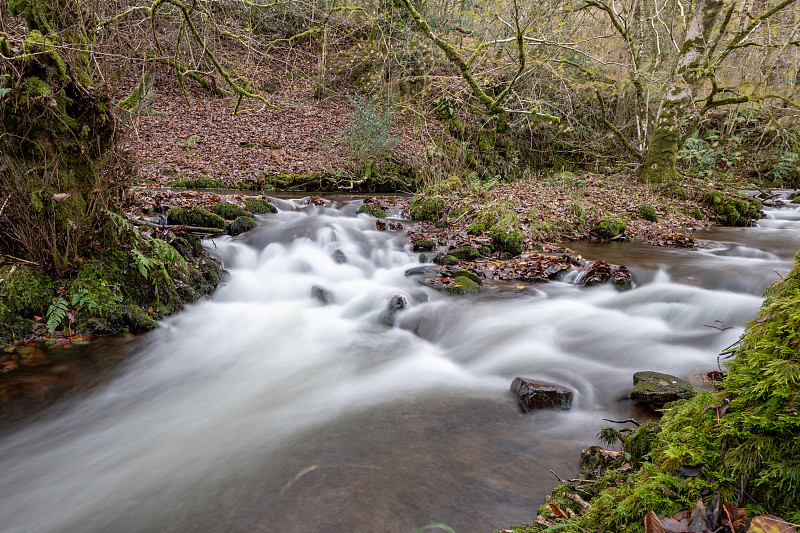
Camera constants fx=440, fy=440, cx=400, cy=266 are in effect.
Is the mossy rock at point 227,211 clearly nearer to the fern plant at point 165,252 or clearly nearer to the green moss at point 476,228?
the fern plant at point 165,252

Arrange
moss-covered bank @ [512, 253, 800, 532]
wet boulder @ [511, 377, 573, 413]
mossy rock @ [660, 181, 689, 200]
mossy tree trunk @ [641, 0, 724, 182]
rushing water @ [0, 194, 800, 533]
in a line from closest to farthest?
moss-covered bank @ [512, 253, 800, 532] → rushing water @ [0, 194, 800, 533] → wet boulder @ [511, 377, 573, 413] → mossy tree trunk @ [641, 0, 724, 182] → mossy rock @ [660, 181, 689, 200]

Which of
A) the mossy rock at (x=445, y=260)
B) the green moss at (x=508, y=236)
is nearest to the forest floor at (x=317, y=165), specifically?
the green moss at (x=508, y=236)

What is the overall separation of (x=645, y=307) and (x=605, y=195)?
6862 mm

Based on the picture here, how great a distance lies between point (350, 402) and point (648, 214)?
9512 millimetres

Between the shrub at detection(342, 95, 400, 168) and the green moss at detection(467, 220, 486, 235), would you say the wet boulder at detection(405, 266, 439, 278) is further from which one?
the shrub at detection(342, 95, 400, 168)

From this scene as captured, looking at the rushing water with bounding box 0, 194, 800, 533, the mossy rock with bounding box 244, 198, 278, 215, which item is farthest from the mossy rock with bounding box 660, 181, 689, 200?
the mossy rock with bounding box 244, 198, 278, 215

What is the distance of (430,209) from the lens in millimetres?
10492

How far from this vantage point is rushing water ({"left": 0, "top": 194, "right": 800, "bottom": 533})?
8.45ft

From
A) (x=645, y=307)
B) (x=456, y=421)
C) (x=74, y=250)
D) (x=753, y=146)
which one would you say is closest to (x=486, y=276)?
(x=645, y=307)

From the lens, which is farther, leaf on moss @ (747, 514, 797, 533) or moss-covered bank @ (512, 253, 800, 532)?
moss-covered bank @ (512, 253, 800, 532)

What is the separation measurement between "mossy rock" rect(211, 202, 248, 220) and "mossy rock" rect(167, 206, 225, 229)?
490 millimetres

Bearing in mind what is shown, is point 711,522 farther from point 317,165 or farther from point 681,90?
point 317,165

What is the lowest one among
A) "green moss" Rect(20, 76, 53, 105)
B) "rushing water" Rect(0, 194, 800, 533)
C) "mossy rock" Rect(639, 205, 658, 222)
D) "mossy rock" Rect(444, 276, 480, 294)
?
"rushing water" Rect(0, 194, 800, 533)

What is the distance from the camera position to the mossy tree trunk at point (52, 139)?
13.4 feet
